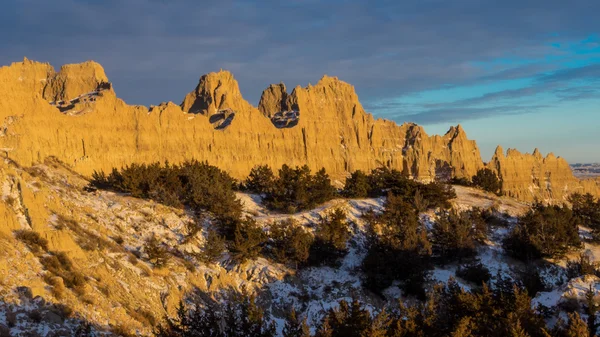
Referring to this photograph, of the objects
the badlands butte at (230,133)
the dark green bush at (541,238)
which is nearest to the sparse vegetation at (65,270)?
the badlands butte at (230,133)

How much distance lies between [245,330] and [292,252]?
14.5 m

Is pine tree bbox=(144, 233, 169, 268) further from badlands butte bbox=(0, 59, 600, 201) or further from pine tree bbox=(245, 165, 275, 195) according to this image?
pine tree bbox=(245, 165, 275, 195)

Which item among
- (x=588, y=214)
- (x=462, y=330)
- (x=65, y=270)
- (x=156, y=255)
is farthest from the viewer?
(x=588, y=214)

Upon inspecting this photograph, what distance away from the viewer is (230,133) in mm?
61531

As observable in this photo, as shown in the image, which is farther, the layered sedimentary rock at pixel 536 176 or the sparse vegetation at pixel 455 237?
the layered sedimentary rock at pixel 536 176

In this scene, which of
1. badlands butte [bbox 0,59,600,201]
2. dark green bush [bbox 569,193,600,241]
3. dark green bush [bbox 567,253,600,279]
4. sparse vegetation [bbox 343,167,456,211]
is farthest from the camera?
badlands butte [bbox 0,59,600,201]

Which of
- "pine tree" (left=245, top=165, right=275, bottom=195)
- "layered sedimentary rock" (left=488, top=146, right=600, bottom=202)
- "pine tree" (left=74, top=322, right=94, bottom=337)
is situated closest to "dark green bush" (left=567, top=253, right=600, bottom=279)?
"pine tree" (left=245, top=165, right=275, bottom=195)

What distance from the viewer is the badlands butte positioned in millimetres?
38844

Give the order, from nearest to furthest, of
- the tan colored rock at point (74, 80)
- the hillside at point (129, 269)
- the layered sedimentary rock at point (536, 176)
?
the hillside at point (129, 269) → the tan colored rock at point (74, 80) → the layered sedimentary rock at point (536, 176)

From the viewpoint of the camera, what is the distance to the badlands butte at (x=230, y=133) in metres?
38.8

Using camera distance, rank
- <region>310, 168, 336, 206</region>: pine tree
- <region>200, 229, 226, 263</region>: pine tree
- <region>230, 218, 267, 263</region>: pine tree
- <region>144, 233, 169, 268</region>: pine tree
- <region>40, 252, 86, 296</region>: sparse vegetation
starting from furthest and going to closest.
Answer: <region>310, 168, 336, 206</region>: pine tree < <region>230, 218, 267, 263</region>: pine tree < <region>200, 229, 226, 263</region>: pine tree < <region>144, 233, 169, 268</region>: pine tree < <region>40, 252, 86, 296</region>: sparse vegetation

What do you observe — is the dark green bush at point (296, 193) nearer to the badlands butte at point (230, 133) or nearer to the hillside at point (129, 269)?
the hillside at point (129, 269)

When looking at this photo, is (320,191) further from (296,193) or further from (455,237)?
(455,237)

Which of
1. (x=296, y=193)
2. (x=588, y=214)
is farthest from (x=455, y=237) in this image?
(x=588, y=214)
